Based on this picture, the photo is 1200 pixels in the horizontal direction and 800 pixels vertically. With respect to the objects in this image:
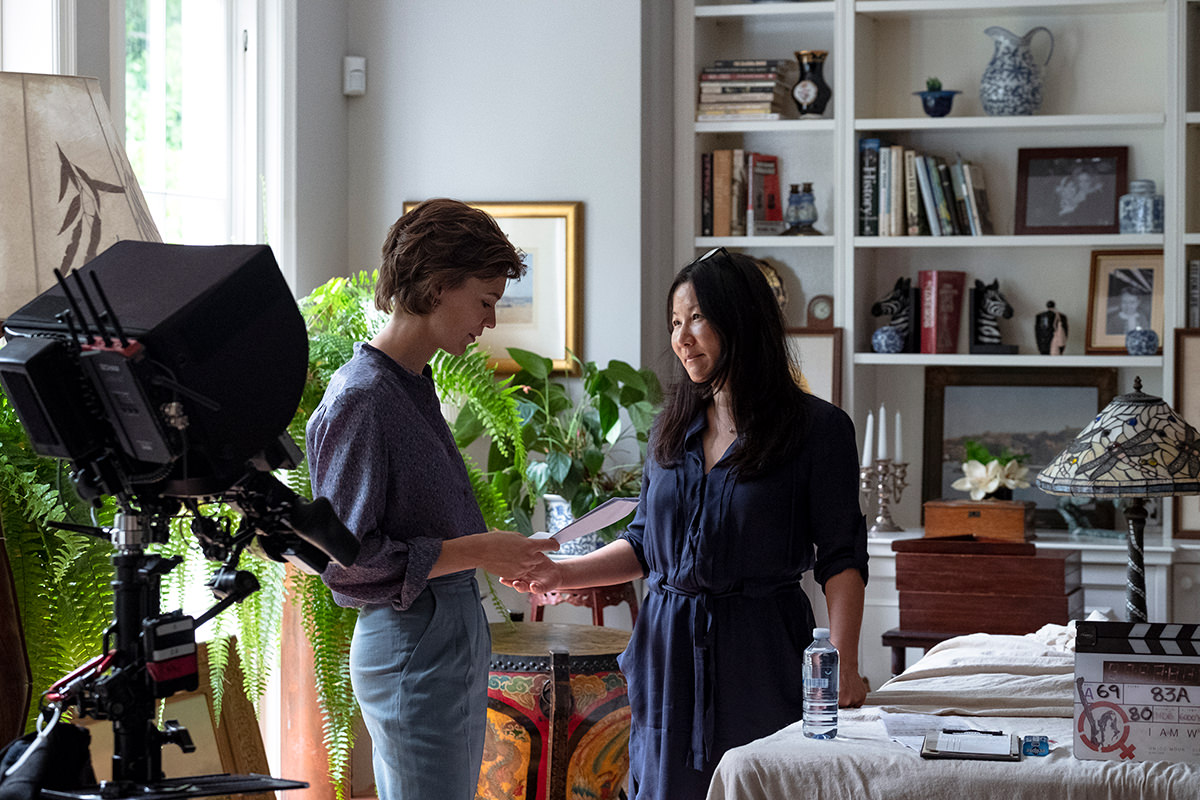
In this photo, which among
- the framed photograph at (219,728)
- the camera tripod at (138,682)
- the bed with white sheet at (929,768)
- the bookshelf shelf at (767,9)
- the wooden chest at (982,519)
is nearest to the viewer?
the camera tripod at (138,682)

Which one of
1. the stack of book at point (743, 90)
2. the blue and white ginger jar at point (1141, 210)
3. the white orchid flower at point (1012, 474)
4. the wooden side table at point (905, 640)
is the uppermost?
the stack of book at point (743, 90)

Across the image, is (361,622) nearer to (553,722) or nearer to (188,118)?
(553,722)

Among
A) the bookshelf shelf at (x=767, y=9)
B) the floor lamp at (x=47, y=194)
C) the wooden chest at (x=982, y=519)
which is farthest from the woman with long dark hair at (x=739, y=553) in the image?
the bookshelf shelf at (x=767, y=9)

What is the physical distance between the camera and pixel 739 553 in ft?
5.89

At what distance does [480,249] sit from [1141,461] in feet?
4.45

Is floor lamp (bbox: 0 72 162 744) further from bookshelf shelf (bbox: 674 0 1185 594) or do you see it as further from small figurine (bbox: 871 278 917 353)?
small figurine (bbox: 871 278 917 353)

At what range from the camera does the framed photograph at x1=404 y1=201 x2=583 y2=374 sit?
3.85 m

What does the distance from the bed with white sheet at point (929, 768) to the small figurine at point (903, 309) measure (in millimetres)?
2309

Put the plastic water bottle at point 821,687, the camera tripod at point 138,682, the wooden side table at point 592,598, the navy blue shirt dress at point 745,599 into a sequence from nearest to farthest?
1. the camera tripod at point 138,682
2. the plastic water bottle at point 821,687
3. the navy blue shirt dress at point 745,599
4. the wooden side table at point 592,598

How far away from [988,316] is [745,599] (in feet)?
8.39

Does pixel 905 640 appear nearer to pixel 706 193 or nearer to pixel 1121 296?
pixel 1121 296

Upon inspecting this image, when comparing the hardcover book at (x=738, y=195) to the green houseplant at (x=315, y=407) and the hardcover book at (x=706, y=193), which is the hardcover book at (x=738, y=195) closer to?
the hardcover book at (x=706, y=193)

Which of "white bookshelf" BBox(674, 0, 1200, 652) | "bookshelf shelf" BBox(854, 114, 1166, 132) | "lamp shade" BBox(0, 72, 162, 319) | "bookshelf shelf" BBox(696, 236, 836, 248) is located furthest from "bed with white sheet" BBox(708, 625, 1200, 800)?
"bookshelf shelf" BBox(854, 114, 1166, 132)

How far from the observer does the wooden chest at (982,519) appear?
3596mm
